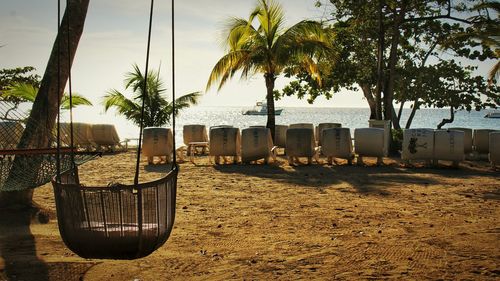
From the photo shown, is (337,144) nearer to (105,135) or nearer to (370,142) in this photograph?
(370,142)

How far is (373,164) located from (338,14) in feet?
34.3

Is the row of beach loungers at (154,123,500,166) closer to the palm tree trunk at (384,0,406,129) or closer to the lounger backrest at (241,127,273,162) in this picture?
the lounger backrest at (241,127,273,162)

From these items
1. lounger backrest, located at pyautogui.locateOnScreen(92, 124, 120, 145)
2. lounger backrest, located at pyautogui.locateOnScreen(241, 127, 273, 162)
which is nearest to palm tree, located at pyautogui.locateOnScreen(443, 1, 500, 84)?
lounger backrest, located at pyautogui.locateOnScreen(241, 127, 273, 162)

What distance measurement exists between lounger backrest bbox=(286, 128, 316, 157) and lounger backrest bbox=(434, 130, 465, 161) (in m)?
3.35

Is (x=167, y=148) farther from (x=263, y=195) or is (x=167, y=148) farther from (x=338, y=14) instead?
(x=338, y=14)

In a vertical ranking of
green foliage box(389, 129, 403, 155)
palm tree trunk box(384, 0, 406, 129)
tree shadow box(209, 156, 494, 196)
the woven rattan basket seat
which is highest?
palm tree trunk box(384, 0, 406, 129)

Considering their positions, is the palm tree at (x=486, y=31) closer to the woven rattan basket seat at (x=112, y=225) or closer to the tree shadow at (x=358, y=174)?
the tree shadow at (x=358, y=174)

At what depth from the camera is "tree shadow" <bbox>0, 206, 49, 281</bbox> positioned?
516 cm

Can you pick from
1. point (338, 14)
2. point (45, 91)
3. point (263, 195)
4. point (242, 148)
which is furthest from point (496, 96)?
point (45, 91)

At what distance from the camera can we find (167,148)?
51.2 ft

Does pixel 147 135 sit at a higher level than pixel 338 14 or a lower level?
lower

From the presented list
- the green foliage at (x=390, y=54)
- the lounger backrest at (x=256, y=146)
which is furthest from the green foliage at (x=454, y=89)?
the lounger backrest at (x=256, y=146)

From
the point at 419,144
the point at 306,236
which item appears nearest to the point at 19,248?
the point at 306,236

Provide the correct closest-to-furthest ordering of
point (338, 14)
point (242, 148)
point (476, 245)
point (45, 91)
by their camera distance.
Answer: point (476, 245) → point (45, 91) → point (242, 148) → point (338, 14)
